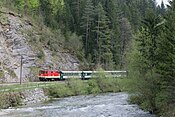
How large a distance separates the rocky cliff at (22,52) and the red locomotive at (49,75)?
4.88ft

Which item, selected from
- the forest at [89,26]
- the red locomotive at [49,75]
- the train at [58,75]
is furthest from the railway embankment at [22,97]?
the train at [58,75]

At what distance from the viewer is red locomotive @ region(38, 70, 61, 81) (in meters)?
69.1

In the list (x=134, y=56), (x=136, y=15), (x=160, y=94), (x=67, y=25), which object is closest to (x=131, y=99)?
(x=134, y=56)

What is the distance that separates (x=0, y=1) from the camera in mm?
75375

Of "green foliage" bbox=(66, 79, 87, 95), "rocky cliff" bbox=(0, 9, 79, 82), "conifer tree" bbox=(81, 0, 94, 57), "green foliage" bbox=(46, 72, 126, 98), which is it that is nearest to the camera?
"green foliage" bbox=(46, 72, 126, 98)

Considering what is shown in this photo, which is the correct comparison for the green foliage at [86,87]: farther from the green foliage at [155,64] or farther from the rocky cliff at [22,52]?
the green foliage at [155,64]

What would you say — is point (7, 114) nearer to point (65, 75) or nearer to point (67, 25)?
point (65, 75)

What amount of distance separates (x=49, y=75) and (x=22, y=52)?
6.98 metres

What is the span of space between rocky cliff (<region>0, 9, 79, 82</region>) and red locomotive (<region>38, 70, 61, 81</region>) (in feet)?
4.88

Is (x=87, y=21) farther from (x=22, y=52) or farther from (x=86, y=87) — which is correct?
(x=86, y=87)

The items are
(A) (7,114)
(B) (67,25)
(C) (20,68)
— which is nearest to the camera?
(A) (7,114)

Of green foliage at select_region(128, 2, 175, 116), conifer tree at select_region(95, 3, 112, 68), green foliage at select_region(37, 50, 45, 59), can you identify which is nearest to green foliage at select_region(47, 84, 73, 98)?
green foliage at select_region(37, 50, 45, 59)

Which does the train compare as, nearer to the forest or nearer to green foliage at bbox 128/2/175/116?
the forest

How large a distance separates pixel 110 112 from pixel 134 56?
6.69 metres
